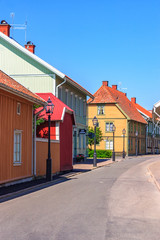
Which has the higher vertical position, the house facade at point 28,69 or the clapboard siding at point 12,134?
the house facade at point 28,69

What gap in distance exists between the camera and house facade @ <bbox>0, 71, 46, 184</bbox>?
15.8 metres

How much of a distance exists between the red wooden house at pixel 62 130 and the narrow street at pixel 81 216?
10.9 m

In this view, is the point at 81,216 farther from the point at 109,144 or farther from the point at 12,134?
the point at 109,144

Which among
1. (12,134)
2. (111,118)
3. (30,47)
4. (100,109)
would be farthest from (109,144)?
(12,134)

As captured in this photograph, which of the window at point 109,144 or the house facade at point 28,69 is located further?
the window at point 109,144

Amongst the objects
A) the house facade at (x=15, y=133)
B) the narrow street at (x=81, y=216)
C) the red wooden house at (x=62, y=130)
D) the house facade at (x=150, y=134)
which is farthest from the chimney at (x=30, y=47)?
the house facade at (x=150, y=134)

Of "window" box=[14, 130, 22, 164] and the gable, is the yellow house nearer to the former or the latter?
the gable

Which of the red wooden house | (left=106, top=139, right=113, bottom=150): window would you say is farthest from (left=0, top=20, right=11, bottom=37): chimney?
(left=106, top=139, right=113, bottom=150): window

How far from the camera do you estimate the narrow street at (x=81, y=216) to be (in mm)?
7105

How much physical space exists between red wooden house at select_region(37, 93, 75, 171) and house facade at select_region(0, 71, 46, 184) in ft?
16.8

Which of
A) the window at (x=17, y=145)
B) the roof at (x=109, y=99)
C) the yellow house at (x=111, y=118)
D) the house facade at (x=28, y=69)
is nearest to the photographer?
the window at (x=17, y=145)

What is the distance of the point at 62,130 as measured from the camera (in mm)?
25422

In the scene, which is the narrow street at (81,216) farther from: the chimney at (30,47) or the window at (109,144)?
the window at (109,144)

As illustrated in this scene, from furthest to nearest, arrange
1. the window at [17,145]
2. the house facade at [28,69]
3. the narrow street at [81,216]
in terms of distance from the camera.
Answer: the house facade at [28,69], the window at [17,145], the narrow street at [81,216]
